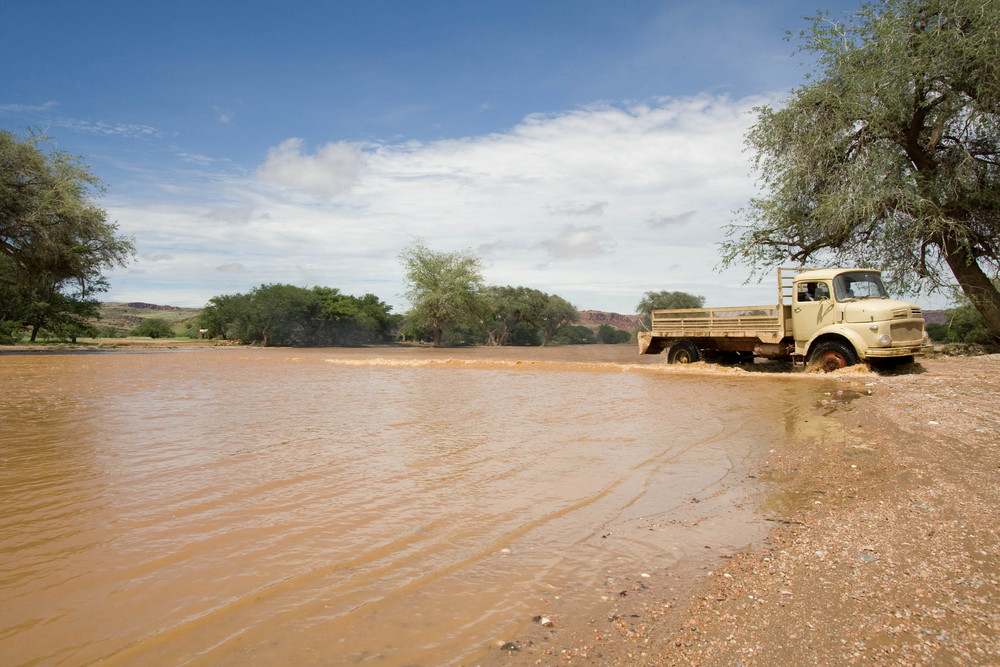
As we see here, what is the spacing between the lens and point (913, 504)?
4.21 m

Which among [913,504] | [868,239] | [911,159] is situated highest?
[911,159]

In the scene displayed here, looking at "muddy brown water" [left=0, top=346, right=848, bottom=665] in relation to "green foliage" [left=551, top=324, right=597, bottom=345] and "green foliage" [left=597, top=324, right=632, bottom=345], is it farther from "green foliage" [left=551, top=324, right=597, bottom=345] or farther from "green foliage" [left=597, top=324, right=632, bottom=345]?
"green foliage" [left=597, top=324, right=632, bottom=345]

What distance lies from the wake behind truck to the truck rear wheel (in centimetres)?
3

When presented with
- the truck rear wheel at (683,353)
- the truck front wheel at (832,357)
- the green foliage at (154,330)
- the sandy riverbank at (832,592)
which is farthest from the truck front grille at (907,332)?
the green foliage at (154,330)

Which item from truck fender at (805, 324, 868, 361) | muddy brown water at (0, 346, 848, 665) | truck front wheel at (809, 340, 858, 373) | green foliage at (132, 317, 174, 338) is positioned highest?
green foliage at (132, 317, 174, 338)

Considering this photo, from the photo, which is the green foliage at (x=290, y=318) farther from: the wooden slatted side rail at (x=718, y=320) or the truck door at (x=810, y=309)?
the truck door at (x=810, y=309)

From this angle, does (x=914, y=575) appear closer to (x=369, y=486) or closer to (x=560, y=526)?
(x=560, y=526)

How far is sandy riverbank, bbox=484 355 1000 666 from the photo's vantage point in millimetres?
2344

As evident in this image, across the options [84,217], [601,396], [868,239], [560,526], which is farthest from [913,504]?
[84,217]

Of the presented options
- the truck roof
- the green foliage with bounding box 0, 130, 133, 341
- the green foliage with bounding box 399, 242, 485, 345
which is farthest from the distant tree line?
the truck roof

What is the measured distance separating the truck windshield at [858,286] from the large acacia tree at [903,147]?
98.3 inches

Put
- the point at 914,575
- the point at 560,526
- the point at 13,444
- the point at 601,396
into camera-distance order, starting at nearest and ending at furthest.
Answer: the point at 914,575 < the point at 560,526 < the point at 13,444 < the point at 601,396

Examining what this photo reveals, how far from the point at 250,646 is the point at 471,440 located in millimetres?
4676

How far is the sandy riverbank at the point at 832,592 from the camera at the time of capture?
234 centimetres
